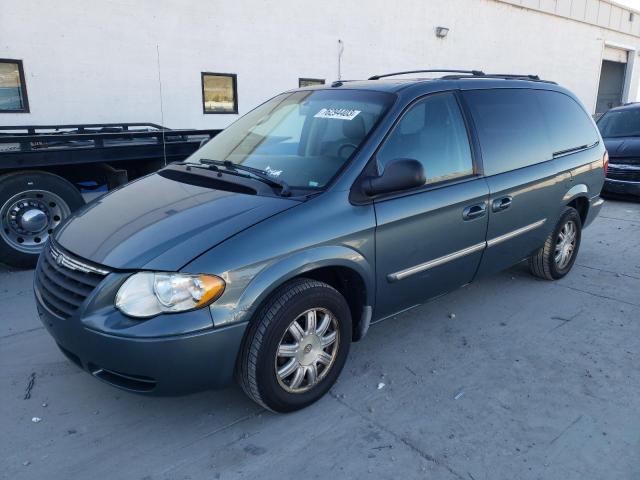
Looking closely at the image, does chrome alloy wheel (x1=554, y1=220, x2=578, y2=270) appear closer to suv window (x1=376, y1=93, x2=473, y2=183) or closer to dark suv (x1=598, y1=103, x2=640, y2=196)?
suv window (x1=376, y1=93, x2=473, y2=183)

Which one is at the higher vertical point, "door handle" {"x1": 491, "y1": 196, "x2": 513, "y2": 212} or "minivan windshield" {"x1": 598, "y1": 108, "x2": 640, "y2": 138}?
"minivan windshield" {"x1": 598, "y1": 108, "x2": 640, "y2": 138}

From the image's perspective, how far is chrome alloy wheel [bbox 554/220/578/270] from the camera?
491 cm

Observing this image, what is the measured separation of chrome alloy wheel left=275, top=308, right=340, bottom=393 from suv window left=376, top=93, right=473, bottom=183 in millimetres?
1009

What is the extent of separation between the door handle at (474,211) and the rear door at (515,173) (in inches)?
3.4

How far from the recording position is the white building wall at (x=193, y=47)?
7.56 meters

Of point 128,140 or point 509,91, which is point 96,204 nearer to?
point 128,140

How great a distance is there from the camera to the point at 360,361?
3520 mm

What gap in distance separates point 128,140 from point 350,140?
345cm

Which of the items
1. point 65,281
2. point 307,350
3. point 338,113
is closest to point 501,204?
point 338,113

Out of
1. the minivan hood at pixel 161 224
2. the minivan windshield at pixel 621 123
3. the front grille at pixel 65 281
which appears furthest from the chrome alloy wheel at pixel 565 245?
the minivan windshield at pixel 621 123

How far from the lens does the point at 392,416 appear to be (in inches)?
115

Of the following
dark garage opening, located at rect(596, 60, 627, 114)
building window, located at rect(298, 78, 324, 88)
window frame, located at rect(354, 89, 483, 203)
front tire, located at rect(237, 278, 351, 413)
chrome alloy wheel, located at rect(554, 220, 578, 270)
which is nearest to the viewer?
front tire, located at rect(237, 278, 351, 413)

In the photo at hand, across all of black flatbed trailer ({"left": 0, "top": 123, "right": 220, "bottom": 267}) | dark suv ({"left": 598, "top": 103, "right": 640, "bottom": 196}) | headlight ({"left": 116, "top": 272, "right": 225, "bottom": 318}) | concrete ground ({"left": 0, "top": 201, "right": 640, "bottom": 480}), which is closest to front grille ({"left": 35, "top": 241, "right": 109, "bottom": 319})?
headlight ({"left": 116, "top": 272, "right": 225, "bottom": 318})

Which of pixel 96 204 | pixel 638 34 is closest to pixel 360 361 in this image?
pixel 96 204
